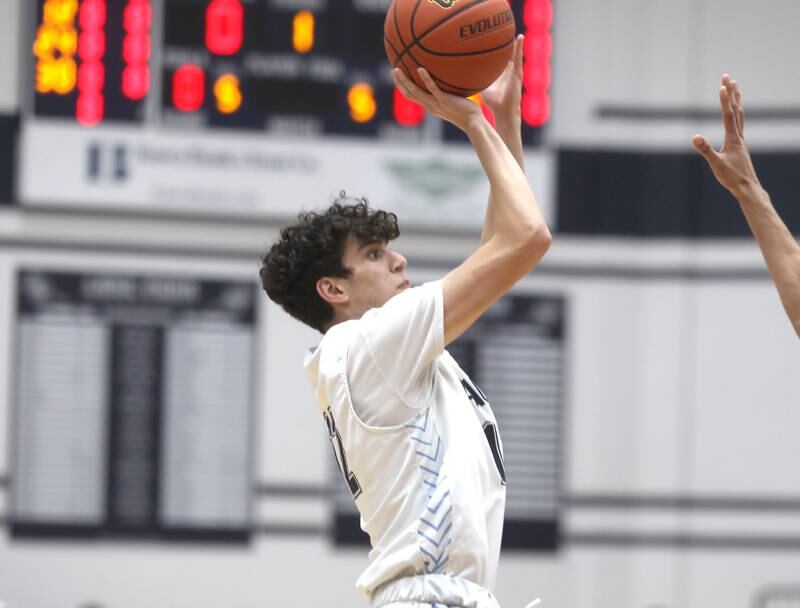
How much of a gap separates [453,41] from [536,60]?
3.83 meters

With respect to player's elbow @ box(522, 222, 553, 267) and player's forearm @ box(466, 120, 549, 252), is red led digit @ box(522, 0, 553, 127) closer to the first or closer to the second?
player's forearm @ box(466, 120, 549, 252)

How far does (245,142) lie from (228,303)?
0.79 m

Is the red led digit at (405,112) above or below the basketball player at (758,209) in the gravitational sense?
above

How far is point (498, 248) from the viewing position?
3.00 metres

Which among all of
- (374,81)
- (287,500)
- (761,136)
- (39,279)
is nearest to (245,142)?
(374,81)

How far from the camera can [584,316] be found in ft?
24.0

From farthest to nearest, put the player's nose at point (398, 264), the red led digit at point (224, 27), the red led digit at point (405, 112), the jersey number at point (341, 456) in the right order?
1. the red led digit at point (405, 112)
2. the red led digit at point (224, 27)
3. the player's nose at point (398, 264)
4. the jersey number at point (341, 456)

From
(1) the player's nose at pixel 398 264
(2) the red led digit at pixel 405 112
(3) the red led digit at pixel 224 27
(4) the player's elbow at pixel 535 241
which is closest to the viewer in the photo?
(4) the player's elbow at pixel 535 241

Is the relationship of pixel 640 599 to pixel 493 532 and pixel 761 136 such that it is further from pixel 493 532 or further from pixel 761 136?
pixel 493 532

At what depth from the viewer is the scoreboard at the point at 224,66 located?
6.82 m

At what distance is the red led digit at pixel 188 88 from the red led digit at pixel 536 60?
1598 millimetres

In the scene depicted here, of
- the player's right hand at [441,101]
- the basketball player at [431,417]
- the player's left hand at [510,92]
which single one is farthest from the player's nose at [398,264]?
the player's left hand at [510,92]

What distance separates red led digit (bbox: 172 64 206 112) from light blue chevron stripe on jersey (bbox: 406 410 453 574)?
13.7ft

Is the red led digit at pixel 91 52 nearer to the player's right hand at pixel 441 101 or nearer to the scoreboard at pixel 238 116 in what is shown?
the scoreboard at pixel 238 116
